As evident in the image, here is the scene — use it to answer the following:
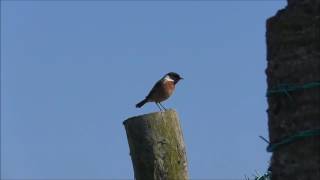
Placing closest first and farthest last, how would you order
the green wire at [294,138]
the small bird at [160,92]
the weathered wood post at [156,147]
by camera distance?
the green wire at [294,138] → the weathered wood post at [156,147] → the small bird at [160,92]

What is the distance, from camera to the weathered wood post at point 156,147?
5348mm

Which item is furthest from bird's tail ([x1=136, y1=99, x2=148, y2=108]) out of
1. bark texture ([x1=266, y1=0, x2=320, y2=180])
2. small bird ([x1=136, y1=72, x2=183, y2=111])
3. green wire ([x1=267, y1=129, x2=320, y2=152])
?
green wire ([x1=267, y1=129, x2=320, y2=152])

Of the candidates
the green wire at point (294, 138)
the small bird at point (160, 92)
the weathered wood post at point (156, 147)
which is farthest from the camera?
the small bird at point (160, 92)

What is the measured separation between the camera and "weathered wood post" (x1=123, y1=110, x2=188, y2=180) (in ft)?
17.5

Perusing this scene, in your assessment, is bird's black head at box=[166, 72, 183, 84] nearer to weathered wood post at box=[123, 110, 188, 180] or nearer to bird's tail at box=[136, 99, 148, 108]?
bird's tail at box=[136, 99, 148, 108]

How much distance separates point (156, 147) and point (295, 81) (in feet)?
6.70

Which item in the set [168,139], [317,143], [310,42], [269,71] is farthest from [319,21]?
[168,139]

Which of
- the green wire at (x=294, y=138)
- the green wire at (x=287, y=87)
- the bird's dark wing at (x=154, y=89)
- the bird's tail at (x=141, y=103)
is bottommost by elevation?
the green wire at (x=294, y=138)

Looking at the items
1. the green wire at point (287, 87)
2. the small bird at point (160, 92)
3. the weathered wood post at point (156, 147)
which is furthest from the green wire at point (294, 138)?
the small bird at point (160, 92)

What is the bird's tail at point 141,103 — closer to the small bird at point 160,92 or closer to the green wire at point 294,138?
the small bird at point 160,92

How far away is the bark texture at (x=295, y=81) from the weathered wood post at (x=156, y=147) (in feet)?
6.10

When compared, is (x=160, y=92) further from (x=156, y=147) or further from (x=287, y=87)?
(x=287, y=87)

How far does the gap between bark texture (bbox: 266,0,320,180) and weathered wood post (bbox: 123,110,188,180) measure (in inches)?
73.2

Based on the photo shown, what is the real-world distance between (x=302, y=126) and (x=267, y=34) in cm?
55
